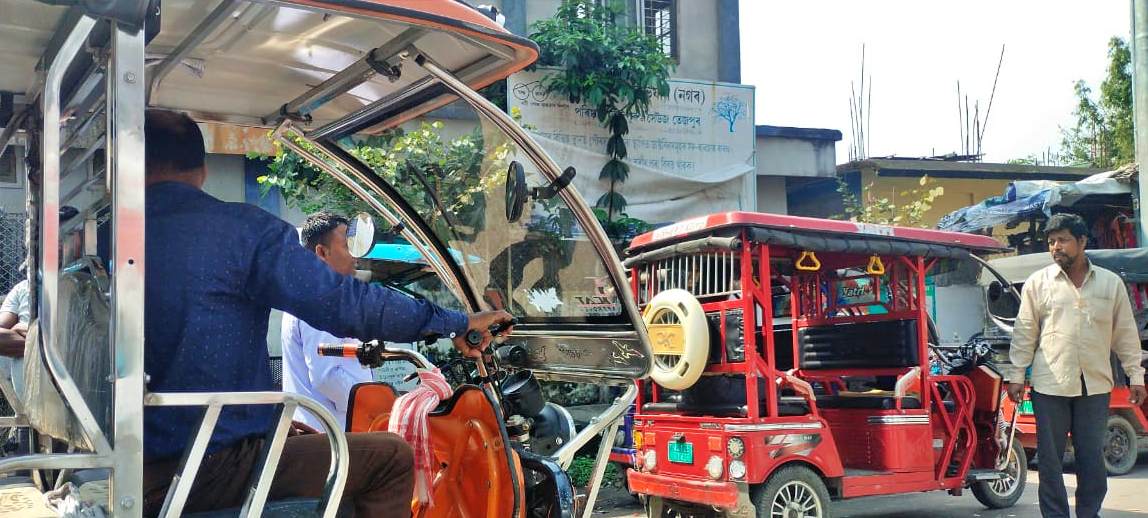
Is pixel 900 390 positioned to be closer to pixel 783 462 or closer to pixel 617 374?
pixel 783 462

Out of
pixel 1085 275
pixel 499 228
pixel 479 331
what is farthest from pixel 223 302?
pixel 1085 275

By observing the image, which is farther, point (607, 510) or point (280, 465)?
point (607, 510)

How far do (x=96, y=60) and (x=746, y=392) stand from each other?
4.48 meters

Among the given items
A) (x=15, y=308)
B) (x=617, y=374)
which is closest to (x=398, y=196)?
(x=617, y=374)

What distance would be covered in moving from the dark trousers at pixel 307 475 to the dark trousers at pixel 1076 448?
4.09 meters

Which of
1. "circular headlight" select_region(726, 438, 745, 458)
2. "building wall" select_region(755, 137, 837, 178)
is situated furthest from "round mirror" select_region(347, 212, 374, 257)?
"building wall" select_region(755, 137, 837, 178)

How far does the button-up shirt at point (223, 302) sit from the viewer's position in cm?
236

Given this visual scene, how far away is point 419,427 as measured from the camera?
120 inches

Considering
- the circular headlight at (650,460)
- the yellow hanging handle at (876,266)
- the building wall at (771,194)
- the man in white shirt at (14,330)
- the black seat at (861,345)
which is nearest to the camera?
the man in white shirt at (14,330)

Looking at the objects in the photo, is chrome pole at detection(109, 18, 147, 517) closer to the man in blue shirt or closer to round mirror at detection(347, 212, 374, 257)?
the man in blue shirt

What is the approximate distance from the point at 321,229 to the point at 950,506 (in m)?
5.94

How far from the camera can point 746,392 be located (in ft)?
19.7

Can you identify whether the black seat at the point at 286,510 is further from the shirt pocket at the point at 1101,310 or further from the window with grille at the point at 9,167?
the shirt pocket at the point at 1101,310

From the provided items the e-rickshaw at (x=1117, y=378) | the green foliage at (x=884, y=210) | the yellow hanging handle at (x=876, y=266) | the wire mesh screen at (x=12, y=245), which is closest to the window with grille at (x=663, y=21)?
the green foliage at (x=884, y=210)
